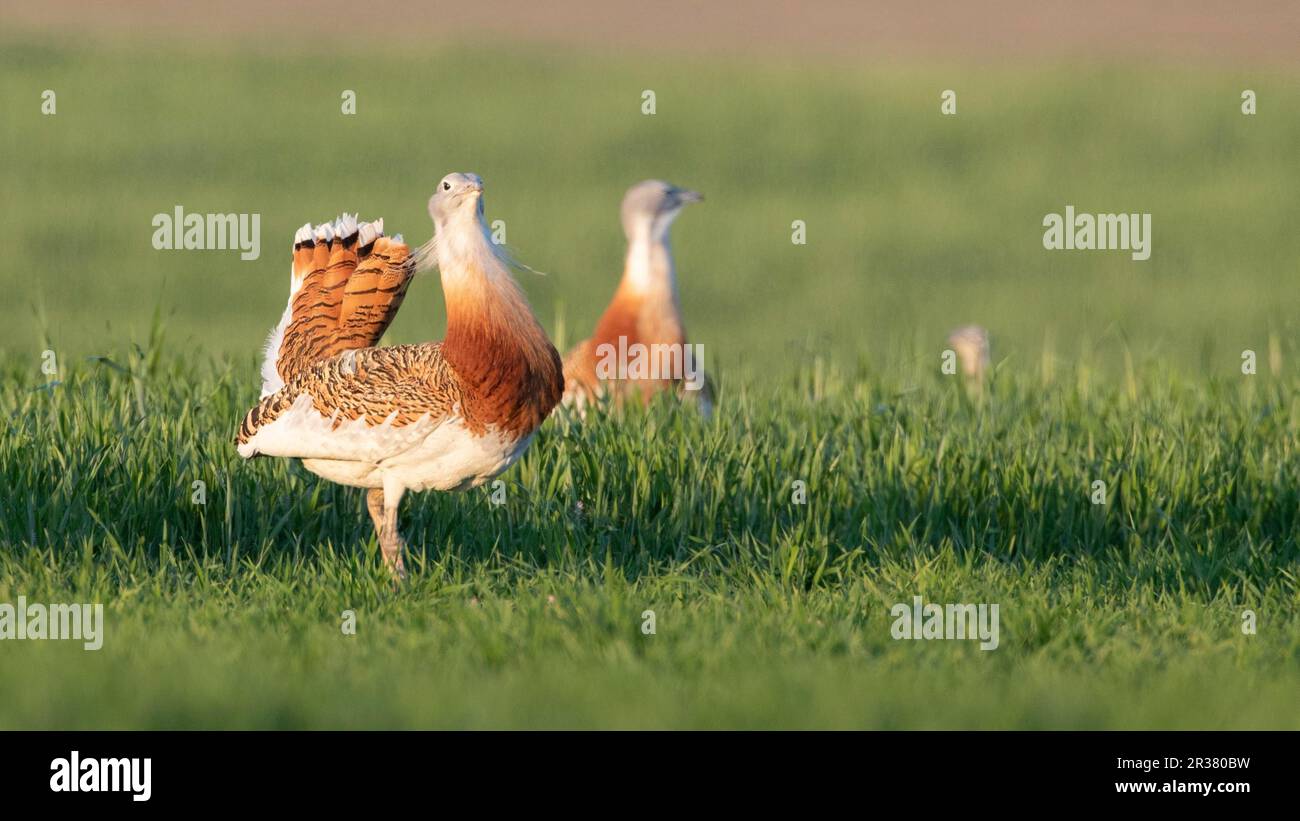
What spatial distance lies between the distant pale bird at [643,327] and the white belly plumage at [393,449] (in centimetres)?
188

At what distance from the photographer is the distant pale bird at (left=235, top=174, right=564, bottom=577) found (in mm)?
6164

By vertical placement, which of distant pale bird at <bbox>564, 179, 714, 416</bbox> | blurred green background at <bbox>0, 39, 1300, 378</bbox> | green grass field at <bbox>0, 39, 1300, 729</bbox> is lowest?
green grass field at <bbox>0, 39, 1300, 729</bbox>

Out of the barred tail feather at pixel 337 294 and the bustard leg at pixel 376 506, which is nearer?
the bustard leg at pixel 376 506

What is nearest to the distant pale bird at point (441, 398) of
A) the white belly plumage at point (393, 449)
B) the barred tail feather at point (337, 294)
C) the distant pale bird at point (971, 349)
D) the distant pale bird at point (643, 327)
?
the white belly plumage at point (393, 449)

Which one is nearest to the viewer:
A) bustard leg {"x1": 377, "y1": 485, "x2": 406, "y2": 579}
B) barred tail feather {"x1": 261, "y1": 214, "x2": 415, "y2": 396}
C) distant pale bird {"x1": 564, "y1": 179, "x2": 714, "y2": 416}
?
bustard leg {"x1": 377, "y1": 485, "x2": 406, "y2": 579}

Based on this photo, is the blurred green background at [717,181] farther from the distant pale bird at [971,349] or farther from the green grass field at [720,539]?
the distant pale bird at [971,349]

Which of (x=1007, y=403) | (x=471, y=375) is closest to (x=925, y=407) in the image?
(x=1007, y=403)

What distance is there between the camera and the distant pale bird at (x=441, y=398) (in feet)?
20.2

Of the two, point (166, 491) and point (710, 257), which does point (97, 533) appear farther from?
point (710, 257)

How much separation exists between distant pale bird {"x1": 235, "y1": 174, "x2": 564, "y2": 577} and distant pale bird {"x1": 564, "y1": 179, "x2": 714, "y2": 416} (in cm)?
184

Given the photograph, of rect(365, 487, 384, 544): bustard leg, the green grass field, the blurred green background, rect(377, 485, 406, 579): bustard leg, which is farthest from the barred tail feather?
the blurred green background

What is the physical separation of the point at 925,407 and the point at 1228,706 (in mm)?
3588

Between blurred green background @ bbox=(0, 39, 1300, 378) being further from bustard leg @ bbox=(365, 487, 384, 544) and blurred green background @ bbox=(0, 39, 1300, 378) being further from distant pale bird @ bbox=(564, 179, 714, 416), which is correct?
bustard leg @ bbox=(365, 487, 384, 544)

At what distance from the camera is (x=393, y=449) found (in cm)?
625
